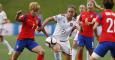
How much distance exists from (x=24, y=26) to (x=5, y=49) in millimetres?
7536

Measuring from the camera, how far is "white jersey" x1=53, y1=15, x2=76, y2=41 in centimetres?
1645

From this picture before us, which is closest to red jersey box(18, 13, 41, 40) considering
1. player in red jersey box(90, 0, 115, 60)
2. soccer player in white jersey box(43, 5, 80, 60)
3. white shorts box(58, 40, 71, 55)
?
soccer player in white jersey box(43, 5, 80, 60)

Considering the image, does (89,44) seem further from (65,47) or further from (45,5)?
(45,5)

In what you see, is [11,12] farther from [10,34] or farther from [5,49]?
[5,49]

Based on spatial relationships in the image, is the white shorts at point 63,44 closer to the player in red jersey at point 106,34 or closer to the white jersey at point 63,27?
the white jersey at point 63,27

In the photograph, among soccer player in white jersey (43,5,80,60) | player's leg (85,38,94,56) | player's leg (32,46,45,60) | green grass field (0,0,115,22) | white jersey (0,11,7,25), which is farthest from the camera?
green grass field (0,0,115,22)

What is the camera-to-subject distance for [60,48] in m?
16.5

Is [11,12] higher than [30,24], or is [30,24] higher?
[30,24]

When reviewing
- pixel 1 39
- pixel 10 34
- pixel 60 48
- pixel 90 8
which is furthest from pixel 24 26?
pixel 10 34

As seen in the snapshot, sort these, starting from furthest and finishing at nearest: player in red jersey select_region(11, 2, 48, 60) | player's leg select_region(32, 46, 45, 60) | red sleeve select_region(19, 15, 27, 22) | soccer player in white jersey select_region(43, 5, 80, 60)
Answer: soccer player in white jersey select_region(43, 5, 80, 60) < player in red jersey select_region(11, 2, 48, 60) < player's leg select_region(32, 46, 45, 60) < red sleeve select_region(19, 15, 27, 22)

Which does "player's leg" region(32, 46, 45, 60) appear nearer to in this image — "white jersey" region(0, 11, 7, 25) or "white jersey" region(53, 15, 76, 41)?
"white jersey" region(53, 15, 76, 41)

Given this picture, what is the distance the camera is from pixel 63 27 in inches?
652

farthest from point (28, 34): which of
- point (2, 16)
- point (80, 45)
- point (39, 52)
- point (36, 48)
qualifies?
point (2, 16)

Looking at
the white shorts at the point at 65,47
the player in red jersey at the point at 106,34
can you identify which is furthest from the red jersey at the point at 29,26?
the player in red jersey at the point at 106,34
